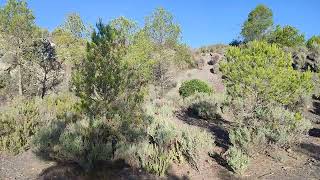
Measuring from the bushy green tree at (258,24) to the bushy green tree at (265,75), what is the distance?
34.9 meters

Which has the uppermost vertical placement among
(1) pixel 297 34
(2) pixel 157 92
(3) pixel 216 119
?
(1) pixel 297 34

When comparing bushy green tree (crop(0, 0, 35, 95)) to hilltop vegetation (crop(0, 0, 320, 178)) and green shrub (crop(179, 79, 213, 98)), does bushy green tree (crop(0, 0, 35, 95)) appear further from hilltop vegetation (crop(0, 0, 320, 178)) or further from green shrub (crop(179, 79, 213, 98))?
green shrub (crop(179, 79, 213, 98))

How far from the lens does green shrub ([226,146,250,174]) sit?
927cm

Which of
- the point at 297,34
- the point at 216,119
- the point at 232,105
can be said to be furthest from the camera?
the point at 297,34

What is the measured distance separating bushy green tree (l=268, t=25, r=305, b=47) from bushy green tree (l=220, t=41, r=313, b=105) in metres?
32.9

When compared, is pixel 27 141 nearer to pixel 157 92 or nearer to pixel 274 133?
pixel 274 133

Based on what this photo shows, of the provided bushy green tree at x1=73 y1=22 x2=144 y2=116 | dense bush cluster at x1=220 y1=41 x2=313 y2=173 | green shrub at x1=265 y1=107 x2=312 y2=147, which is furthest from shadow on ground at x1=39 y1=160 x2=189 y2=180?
green shrub at x1=265 y1=107 x2=312 y2=147

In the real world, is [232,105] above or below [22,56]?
below

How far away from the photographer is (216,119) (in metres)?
16.4

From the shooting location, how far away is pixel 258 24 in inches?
1811

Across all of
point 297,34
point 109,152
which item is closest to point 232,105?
point 109,152

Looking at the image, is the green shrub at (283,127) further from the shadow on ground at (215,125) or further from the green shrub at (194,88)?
the green shrub at (194,88)

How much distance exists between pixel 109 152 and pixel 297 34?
39.1 metres

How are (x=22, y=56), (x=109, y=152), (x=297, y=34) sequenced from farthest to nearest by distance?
1. (x=297, y=34)
2. (x=22, y=56)
3. (x=109, y=152)
